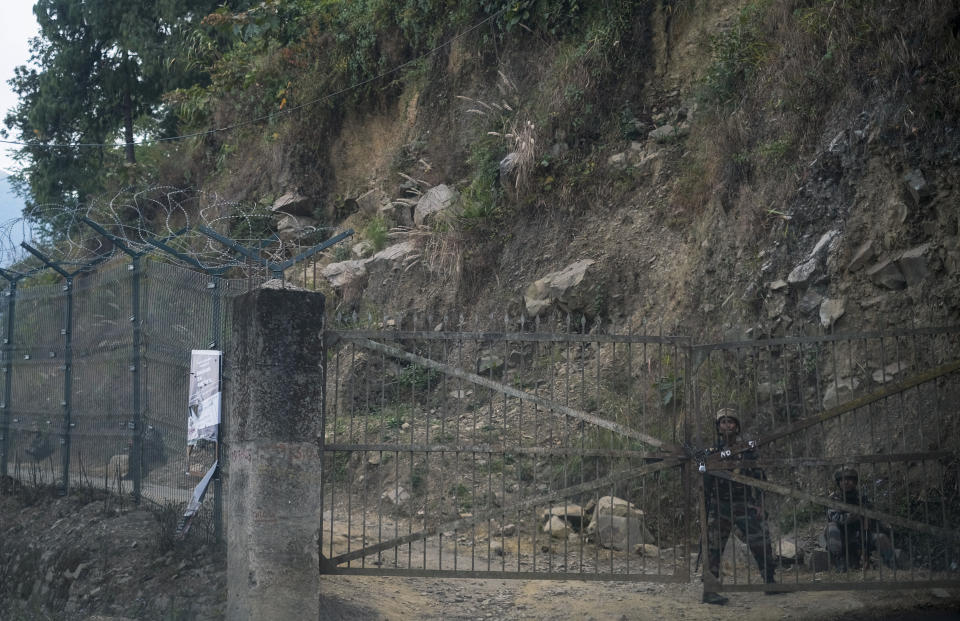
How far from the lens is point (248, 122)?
17891 millimetres

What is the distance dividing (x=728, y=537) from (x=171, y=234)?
4798 millimetres

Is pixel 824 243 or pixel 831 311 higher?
pixel 824 243

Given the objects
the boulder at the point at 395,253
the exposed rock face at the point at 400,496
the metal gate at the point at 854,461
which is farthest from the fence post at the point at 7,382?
the metal gate at the point at 854,461

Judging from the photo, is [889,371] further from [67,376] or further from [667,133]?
[67,376]

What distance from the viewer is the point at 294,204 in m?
15.6

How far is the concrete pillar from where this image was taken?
5.46 m

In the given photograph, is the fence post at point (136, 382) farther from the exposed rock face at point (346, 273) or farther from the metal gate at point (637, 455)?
the exposed rock face at point (346, 273)

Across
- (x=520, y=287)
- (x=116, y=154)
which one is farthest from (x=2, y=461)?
(x=116, y=154)

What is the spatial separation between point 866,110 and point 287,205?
9.88 metres

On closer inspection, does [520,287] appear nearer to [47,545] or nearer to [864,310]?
[864,310]

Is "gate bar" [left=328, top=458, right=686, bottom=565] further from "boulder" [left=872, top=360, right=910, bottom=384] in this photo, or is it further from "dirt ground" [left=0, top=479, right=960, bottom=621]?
"boulder" [left=872, top=360, right=910, bottom=384]

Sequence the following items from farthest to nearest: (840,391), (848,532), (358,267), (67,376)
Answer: (358,267) < (67,376) < (840,391) < (848,532)

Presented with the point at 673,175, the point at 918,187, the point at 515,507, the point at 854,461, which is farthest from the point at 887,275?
the point at 515,507

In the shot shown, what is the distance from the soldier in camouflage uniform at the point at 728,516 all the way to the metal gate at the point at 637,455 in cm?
9
